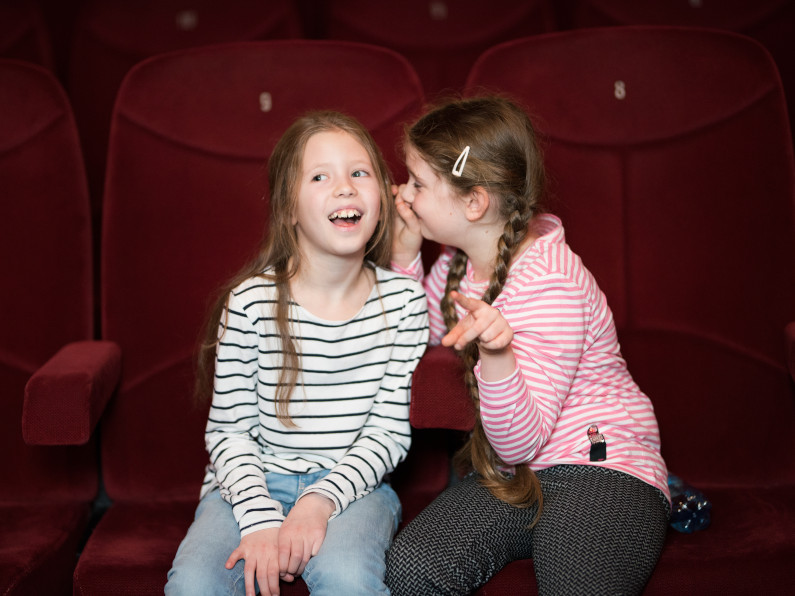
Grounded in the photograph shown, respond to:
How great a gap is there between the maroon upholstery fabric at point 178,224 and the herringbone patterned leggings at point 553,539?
21 cm

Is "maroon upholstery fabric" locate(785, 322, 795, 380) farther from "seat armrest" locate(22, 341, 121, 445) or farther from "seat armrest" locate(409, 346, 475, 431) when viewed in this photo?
"seat armrest" locate(22, 341, 121, 445)

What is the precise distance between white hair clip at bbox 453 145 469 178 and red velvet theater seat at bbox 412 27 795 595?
0.19 m

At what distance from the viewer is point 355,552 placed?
0.87m

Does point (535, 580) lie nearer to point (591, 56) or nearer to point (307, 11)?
point (591, 56)

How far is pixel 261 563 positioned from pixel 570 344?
42 cm

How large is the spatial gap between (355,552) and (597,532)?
0.84ft

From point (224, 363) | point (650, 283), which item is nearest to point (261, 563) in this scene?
point (224, 363)

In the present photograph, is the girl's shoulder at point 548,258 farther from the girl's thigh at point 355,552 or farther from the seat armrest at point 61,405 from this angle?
the seat armrest at point 61,405

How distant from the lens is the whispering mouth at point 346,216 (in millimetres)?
993

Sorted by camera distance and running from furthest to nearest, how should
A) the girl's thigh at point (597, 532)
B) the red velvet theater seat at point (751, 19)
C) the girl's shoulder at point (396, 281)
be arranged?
the red velvet theater seat at point (751, 19) < the girl's shoulder at point (396, 281) < the girl's thigh at point (597, 532)

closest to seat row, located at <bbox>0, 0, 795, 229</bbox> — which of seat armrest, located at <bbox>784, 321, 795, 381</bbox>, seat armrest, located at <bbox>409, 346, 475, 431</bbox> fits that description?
seat armrest, located at <bbox>784, 321, 795, 381</bbox>

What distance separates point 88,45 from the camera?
5.09 ft

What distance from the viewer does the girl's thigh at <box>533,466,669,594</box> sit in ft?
2.72

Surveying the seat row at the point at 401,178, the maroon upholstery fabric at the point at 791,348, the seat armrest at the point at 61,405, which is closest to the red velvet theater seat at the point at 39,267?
the seat row at the point at 401,178
